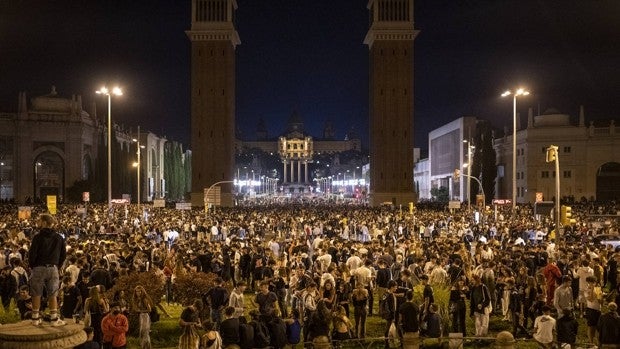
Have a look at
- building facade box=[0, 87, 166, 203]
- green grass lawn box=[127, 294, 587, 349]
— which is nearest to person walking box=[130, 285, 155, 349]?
green grass lawn box=[127, 294, 587, 349]

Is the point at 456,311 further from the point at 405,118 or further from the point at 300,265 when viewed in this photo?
the point at 405,118

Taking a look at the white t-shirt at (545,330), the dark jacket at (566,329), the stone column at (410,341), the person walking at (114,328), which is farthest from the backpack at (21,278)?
the dark jacket at (566,329)

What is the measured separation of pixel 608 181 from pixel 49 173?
6554cm

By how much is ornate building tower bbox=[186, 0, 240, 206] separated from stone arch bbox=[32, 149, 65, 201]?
15568 mm

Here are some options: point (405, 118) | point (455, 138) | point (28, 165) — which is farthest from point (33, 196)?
point (455, 138)

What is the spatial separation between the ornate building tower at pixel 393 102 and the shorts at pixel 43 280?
7372 cm

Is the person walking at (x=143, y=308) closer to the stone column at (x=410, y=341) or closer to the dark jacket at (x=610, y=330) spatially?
the stone column at (x=410, y=341)

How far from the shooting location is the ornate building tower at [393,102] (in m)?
81.8

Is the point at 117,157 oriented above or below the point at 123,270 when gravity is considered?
above

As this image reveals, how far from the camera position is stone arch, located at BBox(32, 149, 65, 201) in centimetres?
7550

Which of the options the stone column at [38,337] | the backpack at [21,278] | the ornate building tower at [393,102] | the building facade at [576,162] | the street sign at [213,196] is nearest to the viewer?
the stone column at [38,337]

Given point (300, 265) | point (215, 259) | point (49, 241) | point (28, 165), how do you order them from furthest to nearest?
point (28, 165), point (215, 259), point (300, 265), point (49, 241)

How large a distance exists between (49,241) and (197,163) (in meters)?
74.7

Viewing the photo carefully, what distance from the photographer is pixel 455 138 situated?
102 meters
